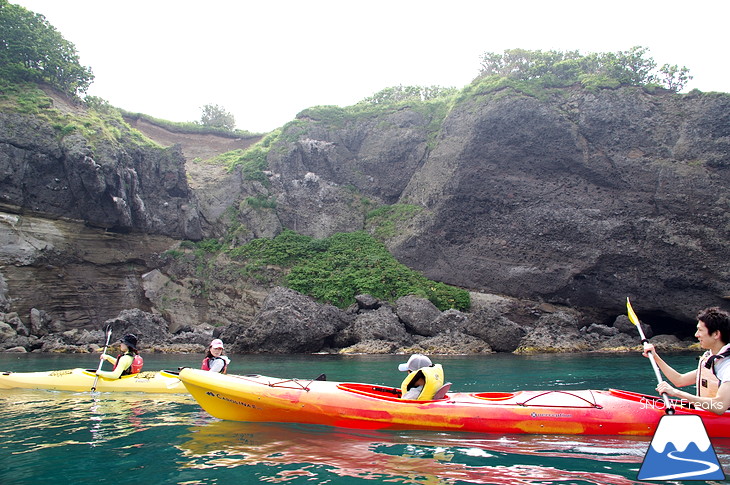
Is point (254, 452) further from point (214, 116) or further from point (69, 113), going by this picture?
point (214, 116)

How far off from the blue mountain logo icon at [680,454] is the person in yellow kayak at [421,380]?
107 inches

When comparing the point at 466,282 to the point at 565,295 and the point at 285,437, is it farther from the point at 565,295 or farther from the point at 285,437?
the point at 285,437

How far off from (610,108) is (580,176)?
438 centimetres

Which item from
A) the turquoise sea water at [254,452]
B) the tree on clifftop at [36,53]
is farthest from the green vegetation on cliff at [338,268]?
the turquoise sea water at [254,452]

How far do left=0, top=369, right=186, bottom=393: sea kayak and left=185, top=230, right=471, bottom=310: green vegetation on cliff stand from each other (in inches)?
574

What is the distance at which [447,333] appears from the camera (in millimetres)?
20656

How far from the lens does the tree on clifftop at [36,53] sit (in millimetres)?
26406

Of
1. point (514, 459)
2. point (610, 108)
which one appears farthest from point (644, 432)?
point (610, 108)

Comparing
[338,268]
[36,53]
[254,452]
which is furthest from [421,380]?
[36,53]

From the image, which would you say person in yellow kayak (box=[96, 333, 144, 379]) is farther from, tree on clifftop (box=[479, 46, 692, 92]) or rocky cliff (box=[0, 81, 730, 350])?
tree on clifftop (box=[479, 46, 692, 92])

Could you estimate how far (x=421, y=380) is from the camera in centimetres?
661

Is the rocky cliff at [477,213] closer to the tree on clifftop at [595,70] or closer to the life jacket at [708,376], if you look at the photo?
the tree on clifftop at [595,70]

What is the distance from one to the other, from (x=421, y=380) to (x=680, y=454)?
10.1ft

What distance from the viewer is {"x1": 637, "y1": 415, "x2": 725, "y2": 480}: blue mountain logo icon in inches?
164
